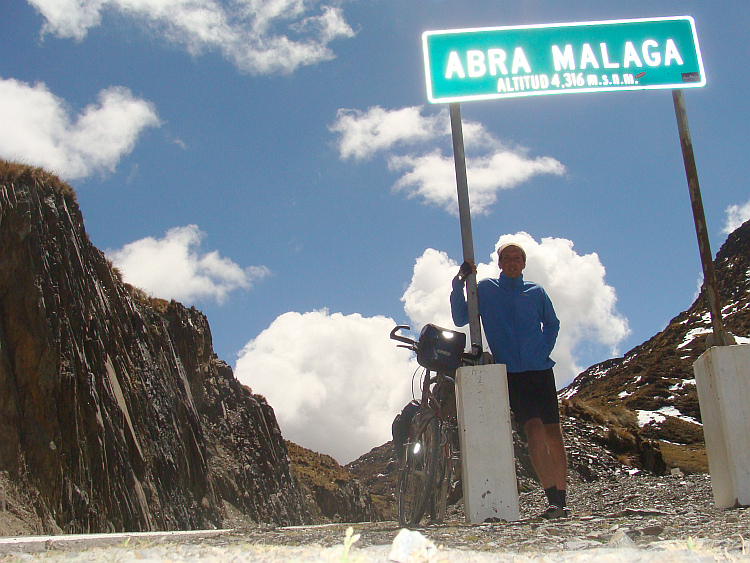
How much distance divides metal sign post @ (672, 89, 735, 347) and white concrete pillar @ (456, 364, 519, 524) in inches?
71.8

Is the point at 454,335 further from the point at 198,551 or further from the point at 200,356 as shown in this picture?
the point at 200,356

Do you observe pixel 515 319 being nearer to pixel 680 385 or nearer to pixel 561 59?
pixel 561 59

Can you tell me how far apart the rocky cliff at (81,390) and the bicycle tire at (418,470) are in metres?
9.91

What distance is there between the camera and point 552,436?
4805 mm

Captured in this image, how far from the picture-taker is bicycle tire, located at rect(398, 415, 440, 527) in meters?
5.16

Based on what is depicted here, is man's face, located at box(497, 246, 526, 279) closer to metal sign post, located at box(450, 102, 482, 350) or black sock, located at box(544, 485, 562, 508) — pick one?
metal sign post, located at box(450, 102, 482, 350)

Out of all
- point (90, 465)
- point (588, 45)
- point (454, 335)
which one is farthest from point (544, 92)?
point (90, 465)

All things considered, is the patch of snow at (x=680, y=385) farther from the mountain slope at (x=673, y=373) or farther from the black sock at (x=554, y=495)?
the black sock at (x=554, y=495)

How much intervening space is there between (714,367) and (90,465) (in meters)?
15.4

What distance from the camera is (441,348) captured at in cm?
518

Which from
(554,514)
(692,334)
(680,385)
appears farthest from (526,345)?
(692,334)

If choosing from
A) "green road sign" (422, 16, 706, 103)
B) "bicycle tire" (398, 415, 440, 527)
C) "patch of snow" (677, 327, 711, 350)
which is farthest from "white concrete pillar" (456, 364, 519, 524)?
"patch of snow" (677, 327, 711, 350)

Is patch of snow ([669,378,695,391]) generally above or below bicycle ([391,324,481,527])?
above

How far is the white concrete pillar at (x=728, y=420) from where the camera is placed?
419cm
